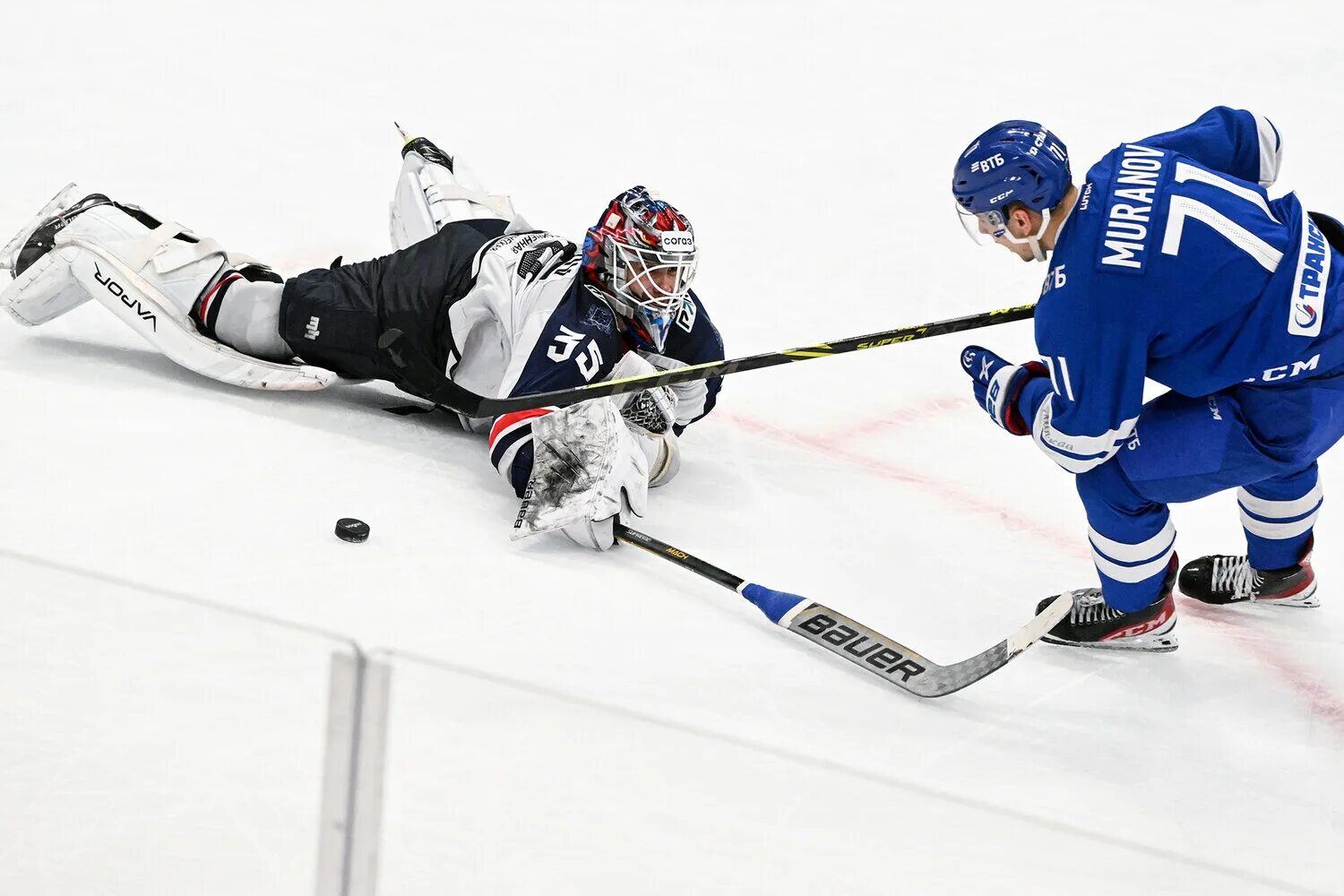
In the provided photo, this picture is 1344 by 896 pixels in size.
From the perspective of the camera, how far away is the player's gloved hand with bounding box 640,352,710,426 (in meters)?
4.01

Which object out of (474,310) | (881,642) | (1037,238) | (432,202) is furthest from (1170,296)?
(432,202)

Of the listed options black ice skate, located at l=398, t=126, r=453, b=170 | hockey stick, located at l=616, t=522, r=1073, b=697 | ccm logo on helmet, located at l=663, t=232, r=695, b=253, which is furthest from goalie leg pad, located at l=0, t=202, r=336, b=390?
hockey stick, located at l=616, t=522, r=1073, b=697

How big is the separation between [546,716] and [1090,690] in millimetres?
1910

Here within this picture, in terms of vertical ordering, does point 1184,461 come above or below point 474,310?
above

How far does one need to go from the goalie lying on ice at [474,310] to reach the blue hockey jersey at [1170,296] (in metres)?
1.05

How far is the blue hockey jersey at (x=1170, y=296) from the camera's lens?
297cm

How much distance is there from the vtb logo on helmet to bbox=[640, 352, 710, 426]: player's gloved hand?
8.3 inches

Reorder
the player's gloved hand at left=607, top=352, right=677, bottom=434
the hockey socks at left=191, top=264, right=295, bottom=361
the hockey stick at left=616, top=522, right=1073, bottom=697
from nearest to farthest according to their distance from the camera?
1. the hockey stick at left=616, top=522, right=1073, bottom=697
2. the player's gloved hand at left=607, top=352, right=677, bottom=434
3. the hockey socks at left=191, top=264, right=295, bottom=361

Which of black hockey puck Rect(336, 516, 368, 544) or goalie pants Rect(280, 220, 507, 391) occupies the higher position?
goalie pants Rect(280, 220, 507, 391)

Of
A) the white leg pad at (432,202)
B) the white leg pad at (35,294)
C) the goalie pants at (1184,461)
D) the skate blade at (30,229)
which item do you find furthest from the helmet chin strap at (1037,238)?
the skate blade at (30,229)

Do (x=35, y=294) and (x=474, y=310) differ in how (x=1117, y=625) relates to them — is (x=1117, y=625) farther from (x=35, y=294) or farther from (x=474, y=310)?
(x=35, y=294)

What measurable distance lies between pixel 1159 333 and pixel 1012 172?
46cm

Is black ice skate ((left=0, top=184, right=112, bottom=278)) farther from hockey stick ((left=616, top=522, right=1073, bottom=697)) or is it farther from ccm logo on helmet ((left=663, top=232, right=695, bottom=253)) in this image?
hockey stick ((left=616, top=522, right=1073, bottom=697))

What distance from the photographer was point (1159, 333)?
3.04 meters
